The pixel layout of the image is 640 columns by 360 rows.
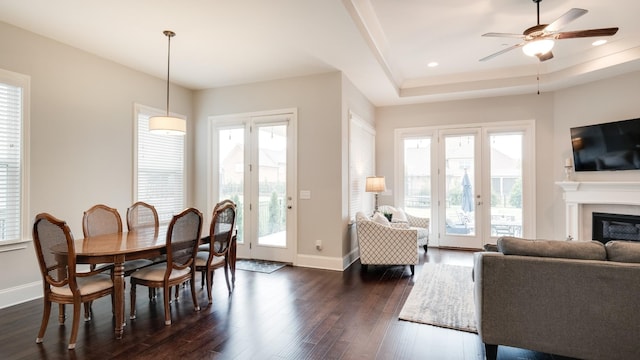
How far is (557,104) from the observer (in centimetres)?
575

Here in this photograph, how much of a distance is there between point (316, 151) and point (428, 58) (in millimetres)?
2234

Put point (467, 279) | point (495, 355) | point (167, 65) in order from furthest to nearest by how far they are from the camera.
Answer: point (167, 65) < point (467, 279) < point (495, 355)

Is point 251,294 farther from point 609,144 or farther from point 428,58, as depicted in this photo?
point 609,144

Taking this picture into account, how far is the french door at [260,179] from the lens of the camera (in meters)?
5.26

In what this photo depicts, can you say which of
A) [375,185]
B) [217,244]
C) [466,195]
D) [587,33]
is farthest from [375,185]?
[587,33]

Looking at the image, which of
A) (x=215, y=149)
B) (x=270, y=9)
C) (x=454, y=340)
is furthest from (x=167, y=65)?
(x=454, y=340)

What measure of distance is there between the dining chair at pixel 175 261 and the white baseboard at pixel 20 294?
4.93 feet

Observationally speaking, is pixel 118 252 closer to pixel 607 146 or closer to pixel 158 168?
pixel 158 168

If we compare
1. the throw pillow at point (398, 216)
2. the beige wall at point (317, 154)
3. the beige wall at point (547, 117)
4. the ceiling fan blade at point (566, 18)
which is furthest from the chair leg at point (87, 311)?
the beige wall at point (547, 117)

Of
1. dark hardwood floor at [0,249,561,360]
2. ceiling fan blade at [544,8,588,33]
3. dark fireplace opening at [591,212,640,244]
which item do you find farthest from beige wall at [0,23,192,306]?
dark fireplace opening at [591,212,640,244]

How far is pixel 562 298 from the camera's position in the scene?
2.15m

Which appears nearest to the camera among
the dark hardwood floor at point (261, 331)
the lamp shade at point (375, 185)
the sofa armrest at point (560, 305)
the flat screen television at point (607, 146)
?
the sofa armrest at point (560, 305)

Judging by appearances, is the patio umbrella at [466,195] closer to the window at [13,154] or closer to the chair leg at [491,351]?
the chair leg at [491,351]

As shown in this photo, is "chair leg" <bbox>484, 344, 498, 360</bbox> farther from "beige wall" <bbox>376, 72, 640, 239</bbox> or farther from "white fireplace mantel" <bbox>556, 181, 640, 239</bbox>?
"beige wall" <bbox>376, 72, 640, 239</bbox>
